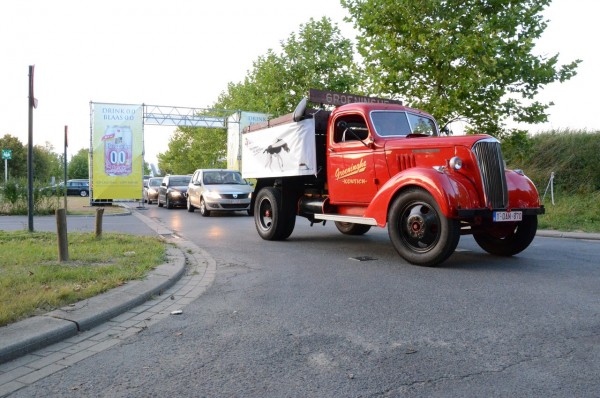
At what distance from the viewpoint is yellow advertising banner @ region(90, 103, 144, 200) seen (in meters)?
22.2

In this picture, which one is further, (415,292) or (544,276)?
(544,276)

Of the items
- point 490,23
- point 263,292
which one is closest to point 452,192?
point 263,292

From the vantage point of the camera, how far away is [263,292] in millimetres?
5648

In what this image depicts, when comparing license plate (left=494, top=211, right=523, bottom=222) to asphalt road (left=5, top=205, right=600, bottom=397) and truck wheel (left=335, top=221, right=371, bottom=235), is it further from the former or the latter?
truck wheel (left=335, top=221, right=371, bottom=235)

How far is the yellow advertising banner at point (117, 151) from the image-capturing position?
2216 cm

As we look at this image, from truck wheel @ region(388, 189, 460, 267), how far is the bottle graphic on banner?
59.1 feet

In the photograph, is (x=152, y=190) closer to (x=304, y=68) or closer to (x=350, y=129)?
(x=304, y=68)

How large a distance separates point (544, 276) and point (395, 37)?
42.3ft

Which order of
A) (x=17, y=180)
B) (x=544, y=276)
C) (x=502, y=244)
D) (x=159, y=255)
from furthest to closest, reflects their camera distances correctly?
(x=17, y=180), (x=502, y=244), (x=159, y=255), (x=544, y=276)

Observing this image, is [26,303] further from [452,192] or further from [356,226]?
[356,226]

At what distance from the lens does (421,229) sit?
7.00 m

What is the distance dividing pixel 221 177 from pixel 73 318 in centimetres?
1528

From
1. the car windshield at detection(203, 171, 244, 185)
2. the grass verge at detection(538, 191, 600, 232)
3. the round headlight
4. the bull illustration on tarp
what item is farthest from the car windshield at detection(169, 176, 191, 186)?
the round headlight

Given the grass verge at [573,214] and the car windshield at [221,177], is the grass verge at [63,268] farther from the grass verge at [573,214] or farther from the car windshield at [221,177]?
the grass verge at [573,214]
